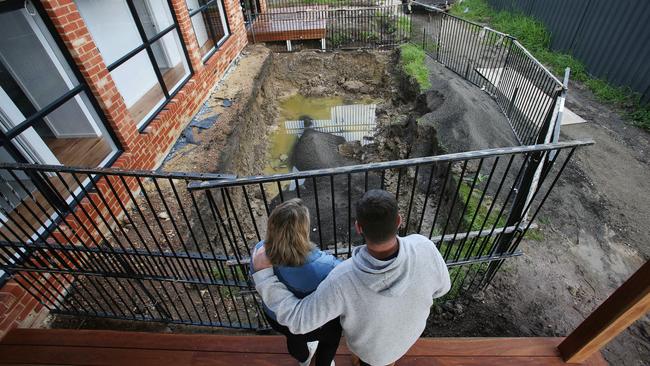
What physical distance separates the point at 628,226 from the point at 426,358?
3.56 metres

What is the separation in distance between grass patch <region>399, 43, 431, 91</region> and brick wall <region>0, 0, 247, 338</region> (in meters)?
5.02

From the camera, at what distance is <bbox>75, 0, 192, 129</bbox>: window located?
5.49 meters

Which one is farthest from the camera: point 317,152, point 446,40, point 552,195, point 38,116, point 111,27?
point 446,40

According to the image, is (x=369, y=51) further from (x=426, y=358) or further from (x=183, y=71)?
(x=426, y=358)

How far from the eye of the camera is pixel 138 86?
639cm

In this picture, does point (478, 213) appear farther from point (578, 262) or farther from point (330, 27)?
point (330, 27)

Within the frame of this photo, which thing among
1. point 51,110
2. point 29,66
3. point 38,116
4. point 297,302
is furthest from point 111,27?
point 297,302

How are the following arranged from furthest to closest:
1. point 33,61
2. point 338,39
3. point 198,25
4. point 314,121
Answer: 1. point 338,39
2. point 314,121
3. point 198,25
4. point 33,61

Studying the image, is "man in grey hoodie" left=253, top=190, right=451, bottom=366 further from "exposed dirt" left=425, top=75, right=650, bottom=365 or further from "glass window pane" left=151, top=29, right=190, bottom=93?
"glass window pane" left=151, top=29, right=190, bottom=93

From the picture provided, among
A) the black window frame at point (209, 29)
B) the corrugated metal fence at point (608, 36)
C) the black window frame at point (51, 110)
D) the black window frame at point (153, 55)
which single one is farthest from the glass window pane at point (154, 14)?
the corrugated metal fence at point (608, 36)

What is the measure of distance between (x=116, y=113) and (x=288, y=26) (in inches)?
323

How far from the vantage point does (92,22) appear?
5.53 metres

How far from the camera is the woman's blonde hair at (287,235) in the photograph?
154cm

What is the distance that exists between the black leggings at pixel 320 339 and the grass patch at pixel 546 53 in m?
7.03
